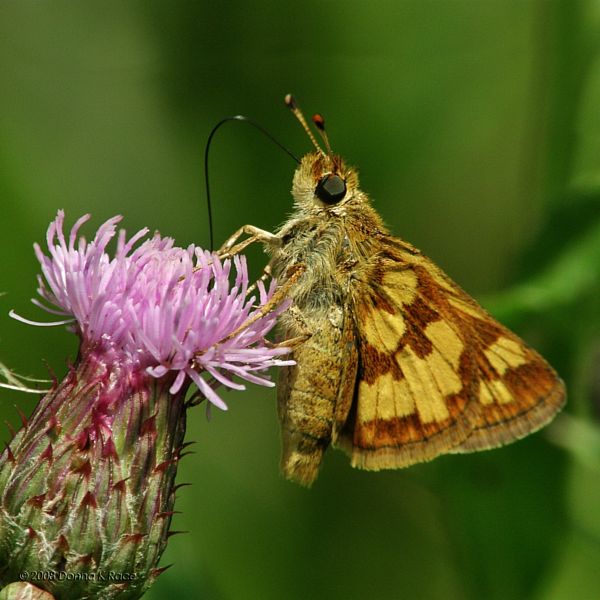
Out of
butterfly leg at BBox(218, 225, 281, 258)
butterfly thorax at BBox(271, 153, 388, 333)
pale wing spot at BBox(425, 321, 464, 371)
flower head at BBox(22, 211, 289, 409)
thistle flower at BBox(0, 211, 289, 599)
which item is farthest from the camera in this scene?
pale wing spot at BBox(425, 321, 464, 371)

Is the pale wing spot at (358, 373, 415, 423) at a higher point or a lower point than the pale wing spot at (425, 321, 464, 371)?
lower

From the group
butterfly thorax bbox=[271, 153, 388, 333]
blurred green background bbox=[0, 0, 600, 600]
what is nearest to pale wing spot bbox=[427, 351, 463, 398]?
butterfly thorax bbox=[271, 153, 388, 333]

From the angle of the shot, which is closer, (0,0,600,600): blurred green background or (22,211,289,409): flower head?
(22,211,289,409): flower head

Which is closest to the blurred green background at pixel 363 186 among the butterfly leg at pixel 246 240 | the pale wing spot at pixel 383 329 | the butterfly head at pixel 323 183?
the pale wing spot at pixel 383 329

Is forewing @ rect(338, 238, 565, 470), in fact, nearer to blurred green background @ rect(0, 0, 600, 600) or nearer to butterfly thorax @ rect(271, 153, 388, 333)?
butterfly thorax @ rect(271, 153, 388, 333)

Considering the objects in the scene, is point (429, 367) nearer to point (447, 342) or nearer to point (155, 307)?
point (447, 342)

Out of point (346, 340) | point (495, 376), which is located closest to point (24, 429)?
point (346, 340)

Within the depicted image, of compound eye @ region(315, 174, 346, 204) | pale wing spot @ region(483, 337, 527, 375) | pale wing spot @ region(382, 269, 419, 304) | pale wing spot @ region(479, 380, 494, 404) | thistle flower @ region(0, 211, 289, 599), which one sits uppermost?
compound eye @ region(315, 174, 346, 204)

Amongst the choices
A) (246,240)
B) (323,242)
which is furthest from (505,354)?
(246,240)
